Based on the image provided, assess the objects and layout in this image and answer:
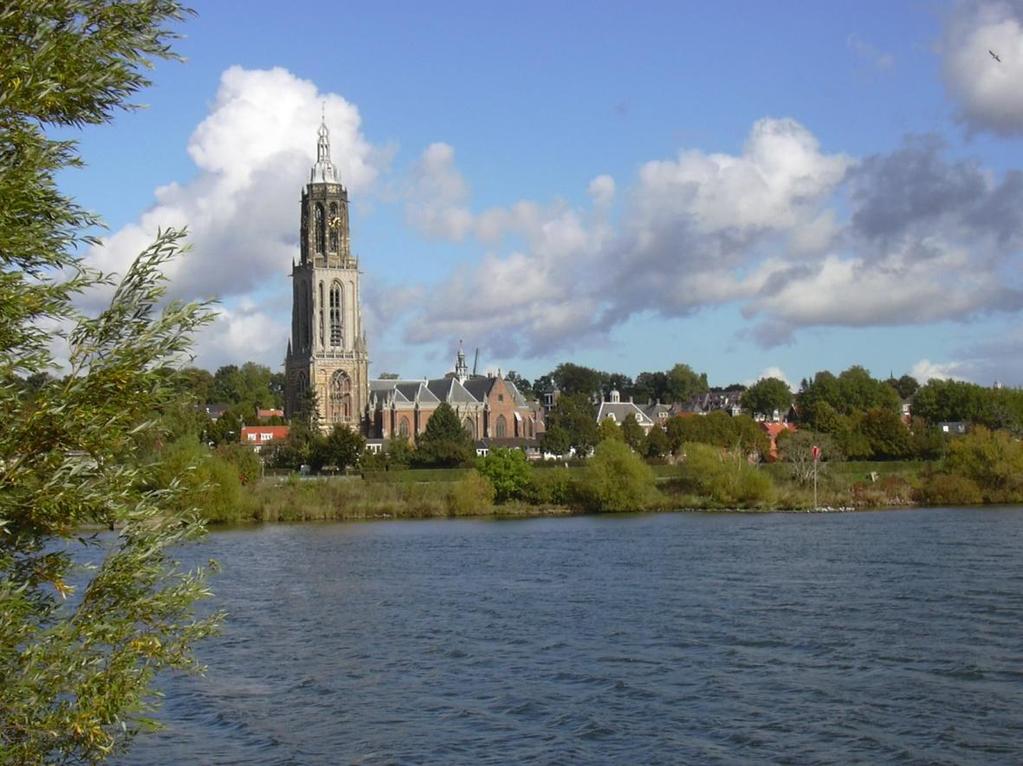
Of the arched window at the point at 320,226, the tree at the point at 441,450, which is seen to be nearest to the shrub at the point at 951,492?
the tree at the point at 441,450

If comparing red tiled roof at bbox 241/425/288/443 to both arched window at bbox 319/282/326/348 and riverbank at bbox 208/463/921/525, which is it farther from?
A: riverbank at bbox 208/463/921/525

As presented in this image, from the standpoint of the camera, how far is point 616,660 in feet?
97.9

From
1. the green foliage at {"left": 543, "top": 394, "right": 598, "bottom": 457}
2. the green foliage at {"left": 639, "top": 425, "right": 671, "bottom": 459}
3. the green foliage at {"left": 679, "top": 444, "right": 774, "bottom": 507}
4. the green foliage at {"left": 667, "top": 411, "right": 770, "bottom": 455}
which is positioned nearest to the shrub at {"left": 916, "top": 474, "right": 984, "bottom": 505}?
the green foliage at {"left": 679, "top": 444, "right": 774, "bottom": 507}

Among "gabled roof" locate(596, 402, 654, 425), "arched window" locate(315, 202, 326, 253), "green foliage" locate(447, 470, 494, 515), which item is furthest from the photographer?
"gabled roof" locate(596, 402, 654, 425)

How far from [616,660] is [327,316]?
122833 mm

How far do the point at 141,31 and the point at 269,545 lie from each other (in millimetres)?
51142

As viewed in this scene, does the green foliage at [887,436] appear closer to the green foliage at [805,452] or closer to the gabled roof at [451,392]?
the green foliage at [805,452]

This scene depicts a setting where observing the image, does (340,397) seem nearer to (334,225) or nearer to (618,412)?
(334,225)

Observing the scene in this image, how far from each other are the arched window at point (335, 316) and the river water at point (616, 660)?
96414 millimetres

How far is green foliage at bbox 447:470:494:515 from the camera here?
86125 millimetres

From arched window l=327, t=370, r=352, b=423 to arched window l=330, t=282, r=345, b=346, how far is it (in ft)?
13.1

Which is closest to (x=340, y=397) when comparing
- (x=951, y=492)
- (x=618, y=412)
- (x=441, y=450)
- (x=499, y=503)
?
(x=441, y=450)

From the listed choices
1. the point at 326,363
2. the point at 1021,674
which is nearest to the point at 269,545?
the point at 1021,674

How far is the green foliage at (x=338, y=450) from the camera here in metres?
109
